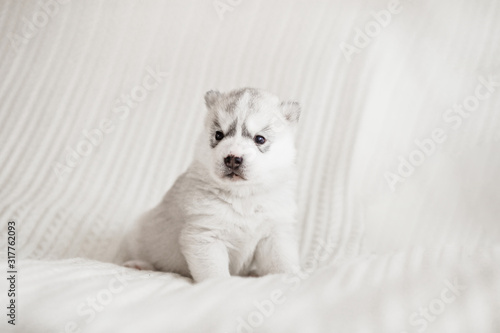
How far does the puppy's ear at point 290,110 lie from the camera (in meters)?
2.33

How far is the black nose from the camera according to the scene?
2031mm

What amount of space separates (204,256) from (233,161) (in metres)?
0.36

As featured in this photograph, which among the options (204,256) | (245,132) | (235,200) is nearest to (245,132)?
(245,132)

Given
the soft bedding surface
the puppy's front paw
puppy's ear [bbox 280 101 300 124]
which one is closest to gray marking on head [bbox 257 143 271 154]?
puppy's ear [bbox 280 101 300 124]

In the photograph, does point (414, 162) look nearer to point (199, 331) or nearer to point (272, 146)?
point (272, 146)

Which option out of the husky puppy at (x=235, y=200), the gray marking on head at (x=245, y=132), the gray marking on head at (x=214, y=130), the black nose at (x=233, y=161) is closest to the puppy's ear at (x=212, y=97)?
the husky puppy at (x=235, y=200)

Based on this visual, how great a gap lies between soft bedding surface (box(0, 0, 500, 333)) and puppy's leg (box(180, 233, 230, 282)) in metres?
0.25

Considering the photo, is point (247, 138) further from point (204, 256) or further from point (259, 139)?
point (204, 256)

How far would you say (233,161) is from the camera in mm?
2035

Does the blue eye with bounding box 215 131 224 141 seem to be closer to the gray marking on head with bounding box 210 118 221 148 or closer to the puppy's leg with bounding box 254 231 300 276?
the gray marking on head with bounding box 210 118 221 148

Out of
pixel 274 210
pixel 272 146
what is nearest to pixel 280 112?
pixel 272 146

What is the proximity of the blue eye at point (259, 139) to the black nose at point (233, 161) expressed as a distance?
15 centimetres

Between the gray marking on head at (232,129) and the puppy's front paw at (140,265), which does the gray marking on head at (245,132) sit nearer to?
the gray marking on head at (232,129)

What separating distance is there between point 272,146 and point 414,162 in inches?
44.6
